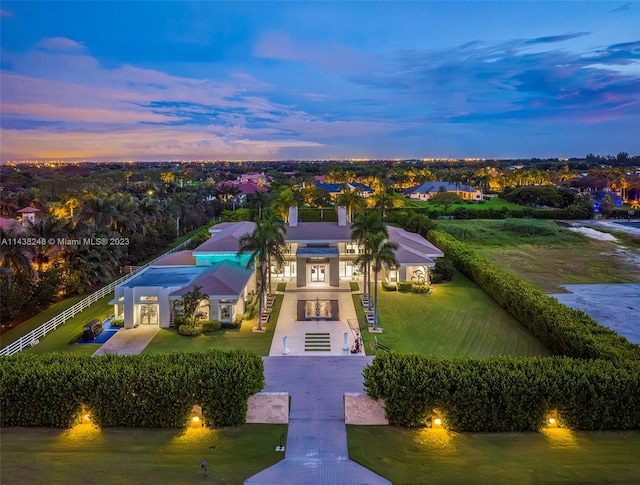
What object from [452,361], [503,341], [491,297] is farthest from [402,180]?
[452,361]

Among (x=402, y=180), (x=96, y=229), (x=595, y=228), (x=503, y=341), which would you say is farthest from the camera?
(x=402, y=180)

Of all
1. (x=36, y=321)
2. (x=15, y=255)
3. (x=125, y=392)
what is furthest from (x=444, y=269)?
(x=15, y=255)

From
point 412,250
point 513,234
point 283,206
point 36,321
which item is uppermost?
point 283,206

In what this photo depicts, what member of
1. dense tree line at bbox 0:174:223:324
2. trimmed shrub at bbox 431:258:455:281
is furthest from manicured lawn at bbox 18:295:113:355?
trimmed shrub at bbox 431:258:455:281

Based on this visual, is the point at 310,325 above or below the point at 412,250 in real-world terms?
below

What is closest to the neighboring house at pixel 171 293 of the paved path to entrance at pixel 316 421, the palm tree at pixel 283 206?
the paved path to entrance at pixel 316 421

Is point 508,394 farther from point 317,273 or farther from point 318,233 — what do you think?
point 318,233

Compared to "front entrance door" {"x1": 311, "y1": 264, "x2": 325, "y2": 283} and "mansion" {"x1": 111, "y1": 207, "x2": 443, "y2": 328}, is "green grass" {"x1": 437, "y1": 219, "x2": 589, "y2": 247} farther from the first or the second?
"front entrance door" {"x1": 311, "y1": 264, "x2": 325, "y2": 283}

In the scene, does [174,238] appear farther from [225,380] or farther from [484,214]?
[484,214]
